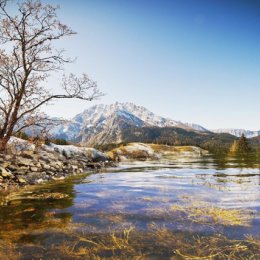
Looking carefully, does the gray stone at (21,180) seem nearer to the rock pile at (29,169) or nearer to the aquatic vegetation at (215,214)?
the rock pile at (29,169)

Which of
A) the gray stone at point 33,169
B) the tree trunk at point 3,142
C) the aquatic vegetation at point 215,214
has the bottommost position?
the aquatic vegetation at point 215,214

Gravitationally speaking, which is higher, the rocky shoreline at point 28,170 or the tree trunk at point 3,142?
the tree trunk at point 3,142

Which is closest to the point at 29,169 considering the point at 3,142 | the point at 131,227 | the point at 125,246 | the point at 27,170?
the point at 27,170

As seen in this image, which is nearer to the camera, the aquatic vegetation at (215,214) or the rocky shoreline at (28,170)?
the aquatic vegetation at (215,214)

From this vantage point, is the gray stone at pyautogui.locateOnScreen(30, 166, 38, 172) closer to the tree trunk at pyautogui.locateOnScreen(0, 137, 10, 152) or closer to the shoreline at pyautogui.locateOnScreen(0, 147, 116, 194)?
the shoreline at pyautogui.locateOnScreen(0, 147, 116, 194)

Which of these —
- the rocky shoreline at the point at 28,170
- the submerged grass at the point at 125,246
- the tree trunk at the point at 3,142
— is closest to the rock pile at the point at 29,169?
the rocky shoreline at the point at 28,170

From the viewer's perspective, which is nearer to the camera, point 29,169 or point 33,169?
point 29,169

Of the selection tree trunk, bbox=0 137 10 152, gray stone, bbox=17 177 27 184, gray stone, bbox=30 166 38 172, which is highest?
tree trunk, bbox=0 137 10 152

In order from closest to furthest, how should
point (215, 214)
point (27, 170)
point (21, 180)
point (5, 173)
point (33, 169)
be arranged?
point (215, 214) → point (21, 180) → point (5, 173) → point (27, 170) → point (33, 169)

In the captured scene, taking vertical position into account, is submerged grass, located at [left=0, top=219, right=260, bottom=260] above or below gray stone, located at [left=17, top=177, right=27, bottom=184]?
below

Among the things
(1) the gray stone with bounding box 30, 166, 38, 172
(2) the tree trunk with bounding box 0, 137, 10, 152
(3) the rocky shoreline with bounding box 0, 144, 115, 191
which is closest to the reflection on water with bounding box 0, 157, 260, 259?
(3) the rocky shoreline with bounding box 0, 144, 115, 191

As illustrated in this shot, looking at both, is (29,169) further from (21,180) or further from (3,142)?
(21,180)

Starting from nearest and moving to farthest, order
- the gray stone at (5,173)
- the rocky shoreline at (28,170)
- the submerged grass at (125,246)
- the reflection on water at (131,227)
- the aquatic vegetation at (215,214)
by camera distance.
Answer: the submerged grass at (125,246) < the reflection on water at (131,227) < the aquatic vegetation at (215,214) < the rocky shoreline at (28,170) < the gray stone at (5,173)

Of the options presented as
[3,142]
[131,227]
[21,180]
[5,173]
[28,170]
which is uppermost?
[3,142]
